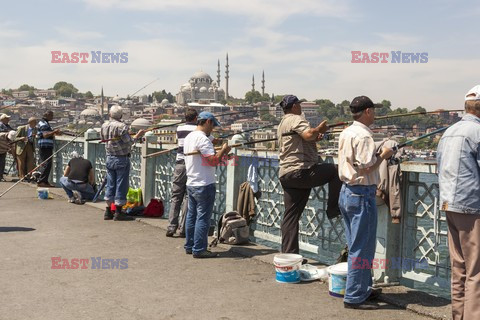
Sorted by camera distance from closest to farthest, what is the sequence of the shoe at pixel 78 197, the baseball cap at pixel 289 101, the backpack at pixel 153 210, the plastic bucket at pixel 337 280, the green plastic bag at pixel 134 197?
the plastic bucket at pixel 337 280, the baseball cap at pixel 289 101, the backpack at pixel 153 210, the green plastic bag at pixel 134 197, the shoe at pixel 78 197

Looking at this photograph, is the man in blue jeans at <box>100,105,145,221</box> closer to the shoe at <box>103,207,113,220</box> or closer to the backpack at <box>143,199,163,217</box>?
the shoe at <box>103,207,113,220</box>

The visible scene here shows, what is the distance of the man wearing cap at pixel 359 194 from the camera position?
4.89 m

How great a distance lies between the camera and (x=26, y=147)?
1519 centimetres

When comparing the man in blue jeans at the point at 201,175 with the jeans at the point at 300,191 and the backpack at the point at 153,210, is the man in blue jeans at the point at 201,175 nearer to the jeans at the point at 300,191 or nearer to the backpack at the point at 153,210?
the jeans at the point at 300,191

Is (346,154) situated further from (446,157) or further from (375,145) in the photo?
(446,157)

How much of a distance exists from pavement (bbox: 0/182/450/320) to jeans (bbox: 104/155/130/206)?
0.89 metres

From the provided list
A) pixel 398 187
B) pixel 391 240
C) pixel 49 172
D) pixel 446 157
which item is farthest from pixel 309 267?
pixel 49 172

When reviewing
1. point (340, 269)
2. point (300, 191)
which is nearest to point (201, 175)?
point (300, 191)

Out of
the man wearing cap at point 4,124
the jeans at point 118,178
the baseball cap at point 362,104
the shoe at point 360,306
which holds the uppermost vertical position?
the baseball cap at point 362,104

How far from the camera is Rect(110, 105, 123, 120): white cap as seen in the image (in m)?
9.35

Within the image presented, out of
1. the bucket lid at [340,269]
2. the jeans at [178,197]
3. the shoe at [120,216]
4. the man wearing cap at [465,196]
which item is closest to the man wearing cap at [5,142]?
the shoe at [120,216]

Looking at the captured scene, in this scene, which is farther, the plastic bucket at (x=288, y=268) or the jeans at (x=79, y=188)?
the jeans at (x=79, y=188)

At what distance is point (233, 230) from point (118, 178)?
8.75 feet

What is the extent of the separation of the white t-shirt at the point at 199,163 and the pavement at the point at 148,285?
2.92ft
